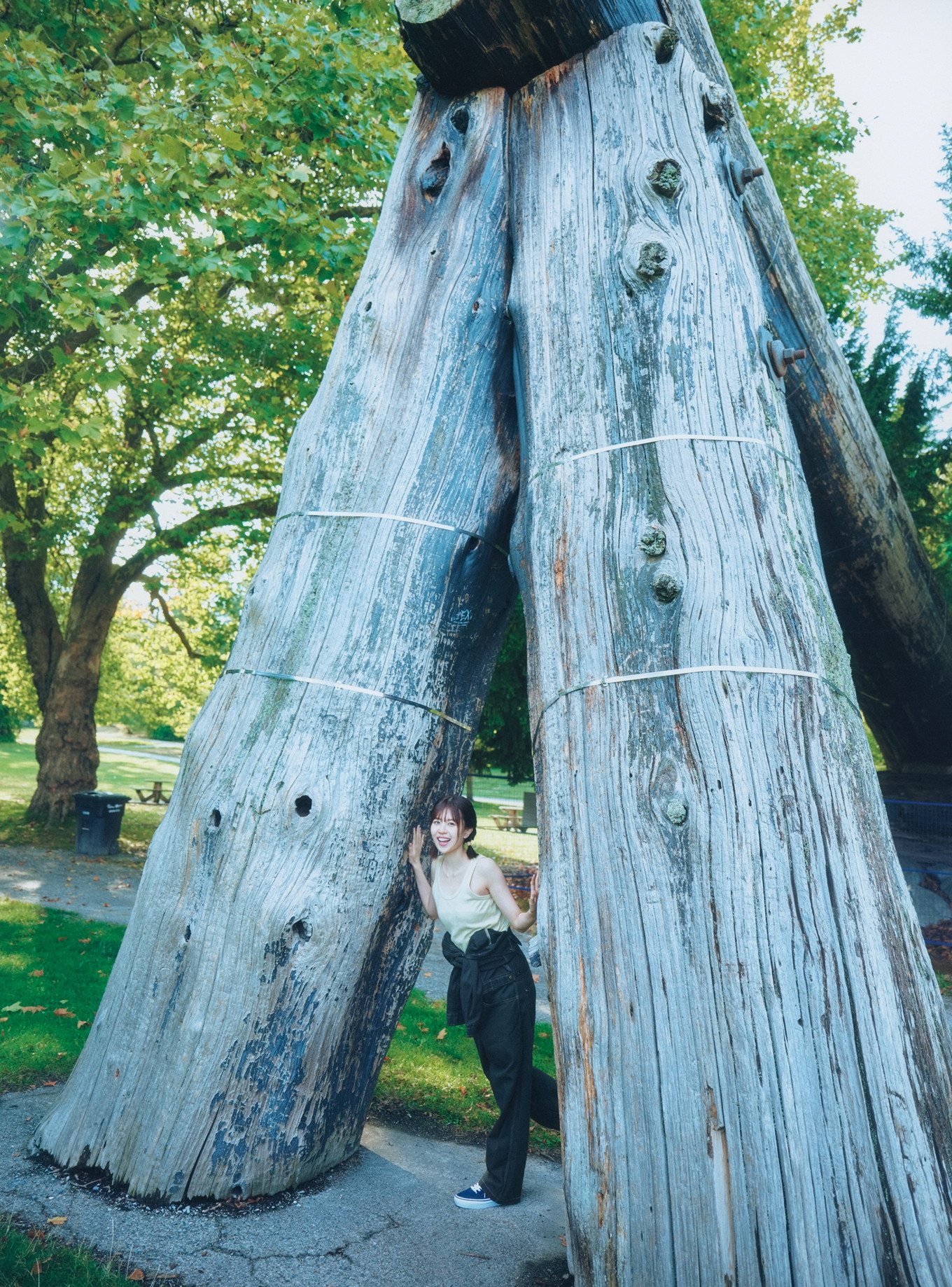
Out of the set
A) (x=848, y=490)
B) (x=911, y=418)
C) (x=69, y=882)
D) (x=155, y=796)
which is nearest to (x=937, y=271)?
(x=911, y=418)

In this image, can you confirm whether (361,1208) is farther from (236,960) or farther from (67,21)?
(67,21)

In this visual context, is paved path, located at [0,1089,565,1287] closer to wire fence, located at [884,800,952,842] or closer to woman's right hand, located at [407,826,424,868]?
woman's right hand, located at [407,826,424,868]

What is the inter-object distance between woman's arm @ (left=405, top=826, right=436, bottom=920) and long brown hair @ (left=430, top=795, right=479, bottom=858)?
83 mm

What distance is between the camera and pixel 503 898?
149 inches

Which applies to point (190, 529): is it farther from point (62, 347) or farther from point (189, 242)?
point (189, 242)

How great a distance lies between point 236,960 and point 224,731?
0.91 m

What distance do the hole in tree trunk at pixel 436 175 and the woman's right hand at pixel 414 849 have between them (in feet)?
9.78

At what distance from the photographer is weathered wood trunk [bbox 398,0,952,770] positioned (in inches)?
155

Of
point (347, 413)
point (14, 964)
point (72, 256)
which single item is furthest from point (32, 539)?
point (347, 413)

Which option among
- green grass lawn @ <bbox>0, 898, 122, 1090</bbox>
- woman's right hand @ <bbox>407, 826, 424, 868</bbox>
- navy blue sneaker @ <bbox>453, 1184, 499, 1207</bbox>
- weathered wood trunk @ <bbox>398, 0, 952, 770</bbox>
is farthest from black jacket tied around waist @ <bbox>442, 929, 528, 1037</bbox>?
weathered wood trunk @ <bbox>398, 0, 952, 770</bbox>

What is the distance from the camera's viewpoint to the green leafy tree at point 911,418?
34.6ft

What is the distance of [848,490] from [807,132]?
12.1 metres

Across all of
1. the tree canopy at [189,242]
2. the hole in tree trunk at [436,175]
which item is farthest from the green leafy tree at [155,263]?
the hole in tree trunk at [436,175]

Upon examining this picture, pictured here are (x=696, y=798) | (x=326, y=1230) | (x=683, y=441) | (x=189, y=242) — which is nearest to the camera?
(x=696, y=798)
